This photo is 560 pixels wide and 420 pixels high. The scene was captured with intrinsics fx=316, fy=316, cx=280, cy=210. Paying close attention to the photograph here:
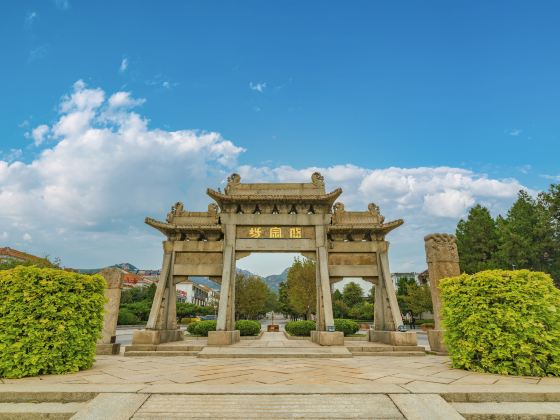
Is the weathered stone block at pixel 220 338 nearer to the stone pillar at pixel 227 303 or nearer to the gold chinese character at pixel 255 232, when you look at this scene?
the stone pillar at pixel 227 303

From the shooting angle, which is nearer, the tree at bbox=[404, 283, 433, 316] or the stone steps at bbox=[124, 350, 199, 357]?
the stone steps at bbox=[124, 350, 199, 357]

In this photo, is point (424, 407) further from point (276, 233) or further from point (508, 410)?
point (276, 233)

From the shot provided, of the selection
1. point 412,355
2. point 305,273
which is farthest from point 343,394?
point 305,273

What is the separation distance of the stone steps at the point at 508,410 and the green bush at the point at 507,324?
6.56 feet

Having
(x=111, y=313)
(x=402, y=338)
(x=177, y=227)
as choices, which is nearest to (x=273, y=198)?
(x=177, y=227)

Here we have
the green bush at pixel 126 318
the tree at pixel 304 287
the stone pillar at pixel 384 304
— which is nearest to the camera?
the stone pillar at pixel 384 304

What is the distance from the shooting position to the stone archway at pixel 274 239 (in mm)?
13195

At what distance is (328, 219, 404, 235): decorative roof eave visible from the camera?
13.2 metres

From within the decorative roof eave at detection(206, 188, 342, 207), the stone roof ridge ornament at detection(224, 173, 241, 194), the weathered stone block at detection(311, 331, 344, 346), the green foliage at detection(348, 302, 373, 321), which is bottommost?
the weathered stone block at detection(311, 331, 344, 346)

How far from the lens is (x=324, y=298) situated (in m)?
12.4

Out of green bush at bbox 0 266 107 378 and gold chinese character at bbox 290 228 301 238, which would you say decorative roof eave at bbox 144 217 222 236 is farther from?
green bush at bbox 0 266 107 378

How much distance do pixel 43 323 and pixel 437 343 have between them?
11.0 metres

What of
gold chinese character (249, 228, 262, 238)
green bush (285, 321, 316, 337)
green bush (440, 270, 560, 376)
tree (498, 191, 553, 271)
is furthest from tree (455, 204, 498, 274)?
green bush (440, 270, 560, 376)

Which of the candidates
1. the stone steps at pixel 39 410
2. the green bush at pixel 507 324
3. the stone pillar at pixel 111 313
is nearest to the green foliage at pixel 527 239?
the green bush at pixel 507 324
